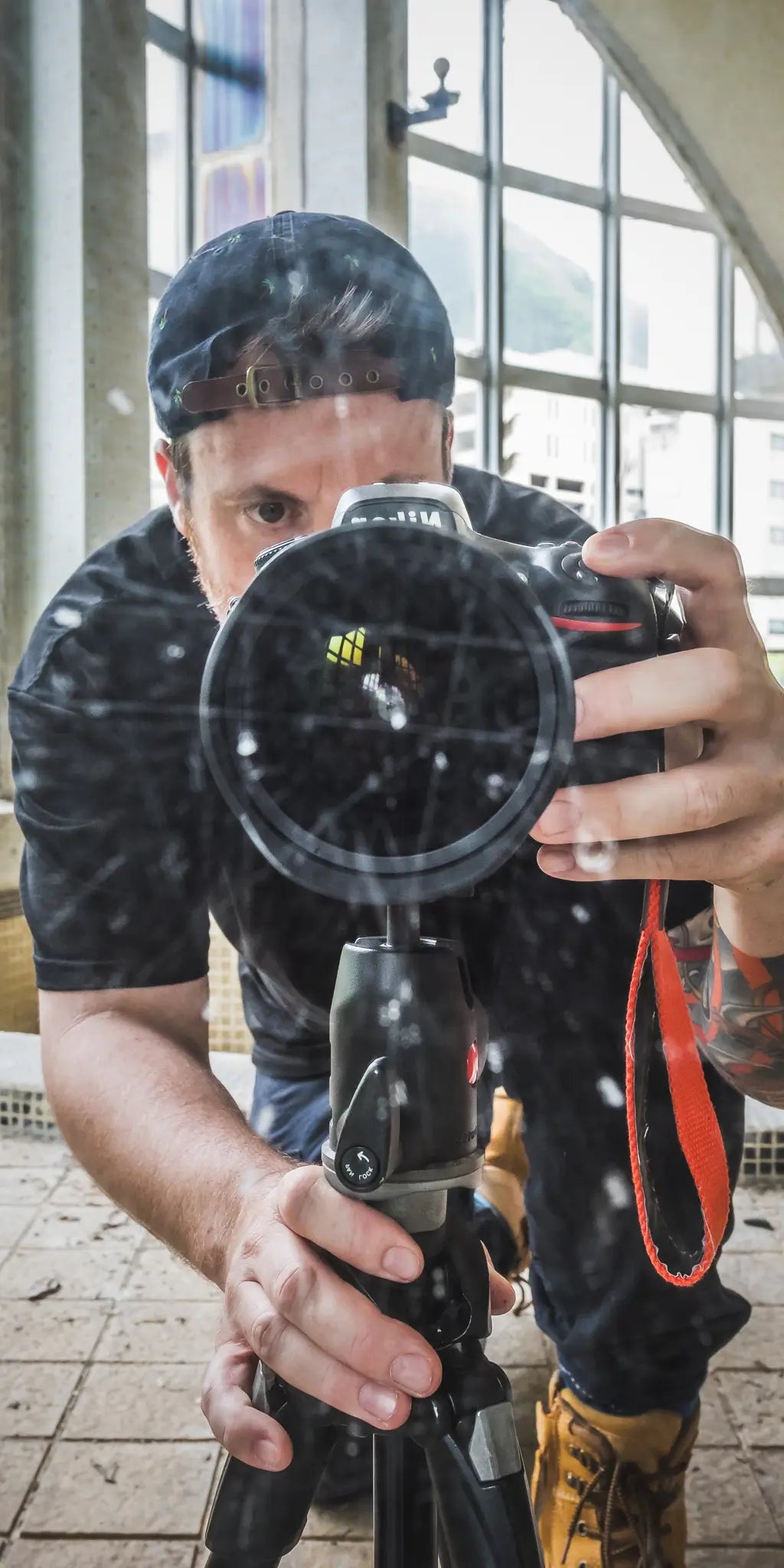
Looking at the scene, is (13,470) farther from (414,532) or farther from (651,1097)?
(414,532)

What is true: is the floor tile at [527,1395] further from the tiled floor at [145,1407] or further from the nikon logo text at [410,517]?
the nikon logo text at [410,517]

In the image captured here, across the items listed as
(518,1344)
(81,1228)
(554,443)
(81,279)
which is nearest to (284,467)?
(518,1344)

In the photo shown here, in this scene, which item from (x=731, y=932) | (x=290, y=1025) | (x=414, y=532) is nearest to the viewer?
(x=414, y=532)

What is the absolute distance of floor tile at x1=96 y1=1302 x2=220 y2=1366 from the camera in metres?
0.85

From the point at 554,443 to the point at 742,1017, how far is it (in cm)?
247

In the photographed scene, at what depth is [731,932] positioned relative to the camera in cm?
53

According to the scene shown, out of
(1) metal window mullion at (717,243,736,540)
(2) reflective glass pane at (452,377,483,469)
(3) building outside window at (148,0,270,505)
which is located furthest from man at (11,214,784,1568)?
(1) metal window mullion at (717,243,736,540)

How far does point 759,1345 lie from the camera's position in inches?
34.3

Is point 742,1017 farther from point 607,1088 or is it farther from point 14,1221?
point 14,1221

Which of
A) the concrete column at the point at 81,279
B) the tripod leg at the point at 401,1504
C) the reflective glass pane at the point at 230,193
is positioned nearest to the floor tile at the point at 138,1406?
the tripod leg at the point at 401,1504

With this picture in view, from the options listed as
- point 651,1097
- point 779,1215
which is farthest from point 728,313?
point 651,1097

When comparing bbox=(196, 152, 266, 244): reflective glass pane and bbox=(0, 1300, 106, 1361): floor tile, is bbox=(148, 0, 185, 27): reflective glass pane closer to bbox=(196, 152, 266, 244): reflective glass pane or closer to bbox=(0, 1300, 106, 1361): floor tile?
bbox=(196, 152, 266, 244): reflective glass pane

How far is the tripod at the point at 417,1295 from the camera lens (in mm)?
307

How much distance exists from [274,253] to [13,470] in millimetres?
1531
